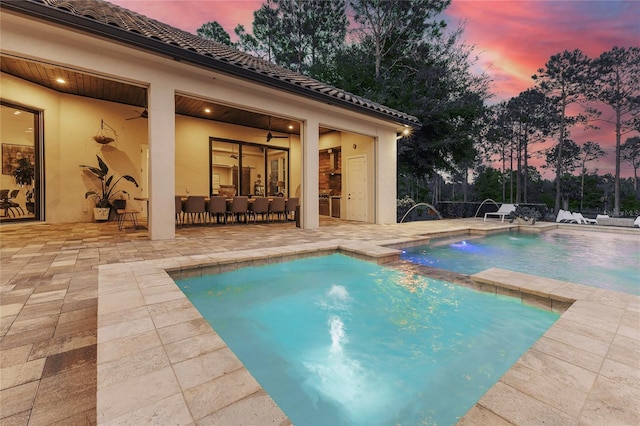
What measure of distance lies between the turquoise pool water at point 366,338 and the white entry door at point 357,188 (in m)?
5.82

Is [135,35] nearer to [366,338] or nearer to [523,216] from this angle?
[366,338]

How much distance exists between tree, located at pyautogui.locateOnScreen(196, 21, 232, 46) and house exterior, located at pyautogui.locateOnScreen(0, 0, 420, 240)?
1025cm

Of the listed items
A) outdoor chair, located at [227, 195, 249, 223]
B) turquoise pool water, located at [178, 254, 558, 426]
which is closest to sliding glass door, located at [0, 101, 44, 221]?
outdoor chair, located at [227, 195, 249, 223]

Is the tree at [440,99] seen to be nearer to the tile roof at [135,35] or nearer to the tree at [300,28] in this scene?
the tree at [300,28]

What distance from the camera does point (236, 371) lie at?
147 centimetres

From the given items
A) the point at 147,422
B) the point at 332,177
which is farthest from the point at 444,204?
the point at 147,422

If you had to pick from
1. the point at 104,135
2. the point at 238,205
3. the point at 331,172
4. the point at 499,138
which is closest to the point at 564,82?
the point at 499,138

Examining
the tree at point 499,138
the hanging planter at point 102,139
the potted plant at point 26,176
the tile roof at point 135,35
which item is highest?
the tree at point 499,138

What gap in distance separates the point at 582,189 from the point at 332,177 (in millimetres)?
28224

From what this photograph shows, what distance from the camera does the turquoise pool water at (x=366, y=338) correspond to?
184 cm

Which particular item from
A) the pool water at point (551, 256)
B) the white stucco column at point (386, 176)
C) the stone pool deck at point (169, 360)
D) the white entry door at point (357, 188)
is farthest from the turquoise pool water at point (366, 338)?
the white entry door at point (357, 188)

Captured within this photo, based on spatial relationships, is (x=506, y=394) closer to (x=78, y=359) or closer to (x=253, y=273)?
(x=78, y=359)

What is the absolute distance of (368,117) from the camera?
8.55 m

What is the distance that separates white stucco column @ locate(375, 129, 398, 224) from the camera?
9.37 metres
